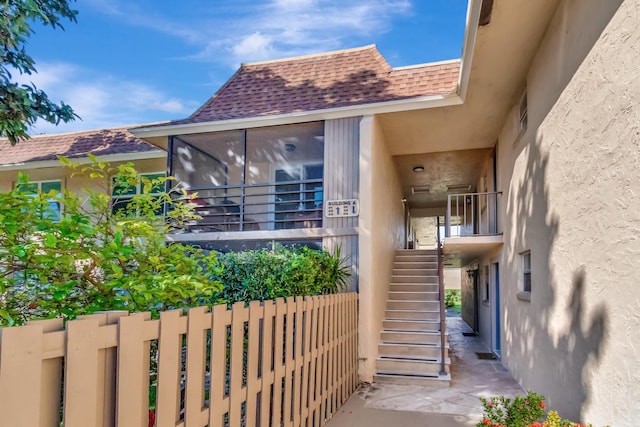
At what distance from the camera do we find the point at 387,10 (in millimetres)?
11320

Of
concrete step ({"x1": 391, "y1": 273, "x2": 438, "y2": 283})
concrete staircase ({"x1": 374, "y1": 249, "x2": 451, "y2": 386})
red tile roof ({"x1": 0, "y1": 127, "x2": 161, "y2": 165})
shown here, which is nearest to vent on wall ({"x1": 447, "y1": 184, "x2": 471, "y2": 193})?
concrete staircase ({"x1": 374, "y1": 249, "x2": 451, "y2": 386})

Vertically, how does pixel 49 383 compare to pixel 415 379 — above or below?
above

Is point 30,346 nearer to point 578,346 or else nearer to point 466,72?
point 578,346

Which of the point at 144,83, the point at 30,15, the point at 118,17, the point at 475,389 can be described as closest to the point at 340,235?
the point at 475,389

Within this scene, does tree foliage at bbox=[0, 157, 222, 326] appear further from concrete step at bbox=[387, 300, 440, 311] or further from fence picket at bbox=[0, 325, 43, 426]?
concrete step at bbox=[387, 300, 440, 311]

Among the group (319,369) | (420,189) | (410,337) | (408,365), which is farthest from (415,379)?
(420,189)

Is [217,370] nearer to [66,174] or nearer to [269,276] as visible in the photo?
[269,276]

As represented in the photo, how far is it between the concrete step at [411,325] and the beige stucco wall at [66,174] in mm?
7114

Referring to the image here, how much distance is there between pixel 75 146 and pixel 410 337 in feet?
Result: 34.2

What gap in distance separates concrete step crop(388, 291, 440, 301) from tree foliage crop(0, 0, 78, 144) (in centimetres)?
840

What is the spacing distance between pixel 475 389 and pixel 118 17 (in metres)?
14.7

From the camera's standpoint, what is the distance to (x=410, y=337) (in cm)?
819

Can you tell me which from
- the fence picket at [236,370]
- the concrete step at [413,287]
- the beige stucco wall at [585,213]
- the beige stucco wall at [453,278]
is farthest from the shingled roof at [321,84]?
the beige stucco wall at [453,278]

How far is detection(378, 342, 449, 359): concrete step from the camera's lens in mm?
7624
